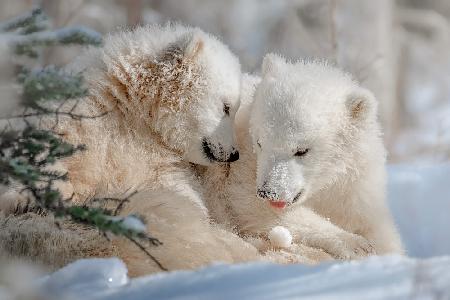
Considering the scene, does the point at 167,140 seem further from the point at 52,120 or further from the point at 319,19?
the point at 319,19

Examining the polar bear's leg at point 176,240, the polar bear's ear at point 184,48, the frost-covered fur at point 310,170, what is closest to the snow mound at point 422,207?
the frost-covered fur at point 310,170

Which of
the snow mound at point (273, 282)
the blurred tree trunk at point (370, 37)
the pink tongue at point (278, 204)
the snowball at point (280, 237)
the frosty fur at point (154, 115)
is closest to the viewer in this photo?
the snow mound at point (273, 282)

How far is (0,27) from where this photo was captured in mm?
3371

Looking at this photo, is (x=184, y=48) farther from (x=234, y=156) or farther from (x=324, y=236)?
(x=324, y=236)

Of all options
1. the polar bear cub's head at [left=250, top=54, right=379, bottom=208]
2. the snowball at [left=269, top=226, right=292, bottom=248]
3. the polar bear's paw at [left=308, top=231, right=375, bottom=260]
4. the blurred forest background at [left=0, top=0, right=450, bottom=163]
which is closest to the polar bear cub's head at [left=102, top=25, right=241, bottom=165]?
the polar bear cub's head at [left=250, top=54, right=379, bottom=208]

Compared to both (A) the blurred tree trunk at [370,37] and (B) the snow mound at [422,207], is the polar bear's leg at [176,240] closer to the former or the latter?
(B) the snow mound at [422,207]

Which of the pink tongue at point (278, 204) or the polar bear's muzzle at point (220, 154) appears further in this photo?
the polar bear's muzzle at point (220, 154)

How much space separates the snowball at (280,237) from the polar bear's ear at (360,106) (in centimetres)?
94

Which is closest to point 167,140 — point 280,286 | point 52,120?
point 52,120

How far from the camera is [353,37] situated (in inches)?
484

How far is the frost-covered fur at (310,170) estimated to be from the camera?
450 cm

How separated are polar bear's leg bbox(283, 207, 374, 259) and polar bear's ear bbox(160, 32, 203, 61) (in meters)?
1.20

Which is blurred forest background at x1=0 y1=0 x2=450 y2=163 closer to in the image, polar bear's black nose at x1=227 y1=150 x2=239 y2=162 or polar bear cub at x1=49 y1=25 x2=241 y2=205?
polar bear cub at x1=49 y1=25 x2=241 y2=205

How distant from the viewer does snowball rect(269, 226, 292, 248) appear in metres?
4.29
